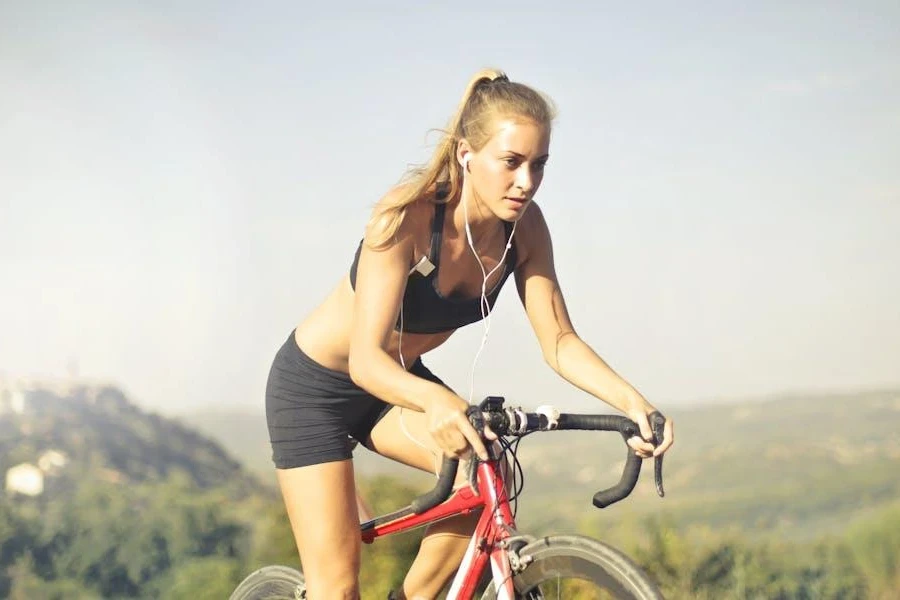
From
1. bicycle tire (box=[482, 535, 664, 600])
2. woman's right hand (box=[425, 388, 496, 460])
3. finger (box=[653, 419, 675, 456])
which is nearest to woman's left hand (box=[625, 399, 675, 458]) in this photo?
finger (box=[653, 419, 675, 456])

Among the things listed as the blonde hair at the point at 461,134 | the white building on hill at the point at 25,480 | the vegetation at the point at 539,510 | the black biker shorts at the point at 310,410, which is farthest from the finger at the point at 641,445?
the white building on hill at the point at 25,480

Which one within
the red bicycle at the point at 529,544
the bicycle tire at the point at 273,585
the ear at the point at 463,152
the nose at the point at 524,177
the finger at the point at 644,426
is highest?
the ear at the point at 463,152

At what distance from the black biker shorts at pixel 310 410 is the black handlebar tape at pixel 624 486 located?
0.96 metres

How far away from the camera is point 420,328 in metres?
3.75

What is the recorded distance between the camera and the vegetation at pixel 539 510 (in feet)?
24.1

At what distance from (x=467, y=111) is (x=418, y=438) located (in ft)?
3.16

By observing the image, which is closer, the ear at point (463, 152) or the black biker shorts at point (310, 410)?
the ear at point (463, 152)

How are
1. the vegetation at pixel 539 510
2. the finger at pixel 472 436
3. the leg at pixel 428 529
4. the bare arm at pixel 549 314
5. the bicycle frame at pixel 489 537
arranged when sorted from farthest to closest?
the vegetation at pixel 539 510, the leg at pixel 428 529, the bare arm at pixel 549 314, the bicycle frame at pixel 489 537, the finger at pixel 472 436

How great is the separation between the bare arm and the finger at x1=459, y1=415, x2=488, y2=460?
69 cm

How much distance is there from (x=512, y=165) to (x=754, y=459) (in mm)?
18740

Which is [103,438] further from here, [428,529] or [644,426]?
[644,426]

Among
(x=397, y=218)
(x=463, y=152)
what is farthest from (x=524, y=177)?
(x=397, y=218)

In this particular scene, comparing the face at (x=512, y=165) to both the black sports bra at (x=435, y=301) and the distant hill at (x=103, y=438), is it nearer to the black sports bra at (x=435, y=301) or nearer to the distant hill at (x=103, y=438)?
the black sports bra at (x=435, y=301)

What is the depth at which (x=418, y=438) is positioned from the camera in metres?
3.91
